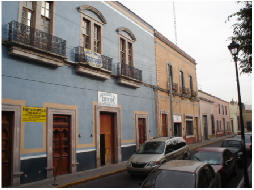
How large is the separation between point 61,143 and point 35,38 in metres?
5.13

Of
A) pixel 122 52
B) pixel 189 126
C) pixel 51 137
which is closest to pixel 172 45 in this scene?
pixel 122 52

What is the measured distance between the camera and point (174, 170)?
20.1ft

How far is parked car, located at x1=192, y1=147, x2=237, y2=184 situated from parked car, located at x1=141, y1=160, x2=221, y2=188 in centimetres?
234

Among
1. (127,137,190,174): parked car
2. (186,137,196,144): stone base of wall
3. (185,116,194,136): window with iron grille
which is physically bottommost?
(186,137,196,144): stone base of wall

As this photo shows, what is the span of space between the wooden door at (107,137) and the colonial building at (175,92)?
5.81m

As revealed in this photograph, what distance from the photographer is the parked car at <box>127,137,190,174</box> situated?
33.8 feet

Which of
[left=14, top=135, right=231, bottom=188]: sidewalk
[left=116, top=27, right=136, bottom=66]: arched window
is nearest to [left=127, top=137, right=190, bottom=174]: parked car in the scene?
[left=14, top=135, right=231, bottom=188]: sidewalk

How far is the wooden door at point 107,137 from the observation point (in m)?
14.3

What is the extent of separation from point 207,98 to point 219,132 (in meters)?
8.28

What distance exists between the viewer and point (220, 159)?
9078mm

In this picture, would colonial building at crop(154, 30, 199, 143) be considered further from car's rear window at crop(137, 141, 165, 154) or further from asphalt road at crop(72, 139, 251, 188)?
asphalt road at crop(72, 139, 251, 188)

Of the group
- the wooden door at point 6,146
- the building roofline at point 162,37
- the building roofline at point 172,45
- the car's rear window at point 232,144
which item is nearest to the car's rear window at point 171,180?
the wooden door at point 6,146

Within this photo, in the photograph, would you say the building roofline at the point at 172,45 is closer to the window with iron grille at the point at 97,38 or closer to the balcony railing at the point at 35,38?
the window with iron grille at the point at 97,38

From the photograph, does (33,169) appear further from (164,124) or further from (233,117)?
(233,117)
